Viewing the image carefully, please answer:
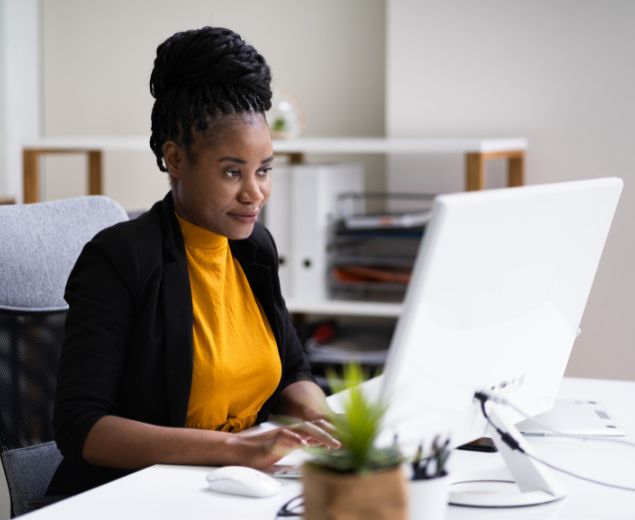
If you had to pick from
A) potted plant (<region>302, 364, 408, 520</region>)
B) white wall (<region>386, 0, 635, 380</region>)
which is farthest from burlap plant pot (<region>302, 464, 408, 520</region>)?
white wall (<region>386, 0, 635, 380</region>)

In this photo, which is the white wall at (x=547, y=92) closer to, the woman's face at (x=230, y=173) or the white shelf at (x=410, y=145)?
the white shelf at (x=410, y=145)

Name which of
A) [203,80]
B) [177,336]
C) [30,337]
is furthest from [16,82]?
[177,336]

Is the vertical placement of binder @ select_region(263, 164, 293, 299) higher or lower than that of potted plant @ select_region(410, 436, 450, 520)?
higher

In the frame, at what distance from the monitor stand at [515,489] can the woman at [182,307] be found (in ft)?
0.66

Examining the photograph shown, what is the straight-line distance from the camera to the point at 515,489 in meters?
1.22

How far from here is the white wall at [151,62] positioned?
3.11 metres

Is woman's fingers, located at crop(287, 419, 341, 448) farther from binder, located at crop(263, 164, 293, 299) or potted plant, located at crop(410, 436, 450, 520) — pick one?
binder, located at crop(263, 164, 293, 299)

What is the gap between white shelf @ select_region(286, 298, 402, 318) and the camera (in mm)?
2729

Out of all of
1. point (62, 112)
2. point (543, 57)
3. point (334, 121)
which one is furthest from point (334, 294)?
point (62, 112)

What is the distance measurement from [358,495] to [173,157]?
2.59ft

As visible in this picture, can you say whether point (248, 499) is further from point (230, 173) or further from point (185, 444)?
point (230, 173)

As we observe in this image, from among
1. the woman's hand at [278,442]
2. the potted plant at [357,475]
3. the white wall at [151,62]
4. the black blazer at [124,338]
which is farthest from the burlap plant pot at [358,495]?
the white wall at [151,62]

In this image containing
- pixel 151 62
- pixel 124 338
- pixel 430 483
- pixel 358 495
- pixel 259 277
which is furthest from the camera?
pixel 151 62

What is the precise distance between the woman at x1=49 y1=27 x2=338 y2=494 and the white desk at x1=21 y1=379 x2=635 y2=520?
0.08m
